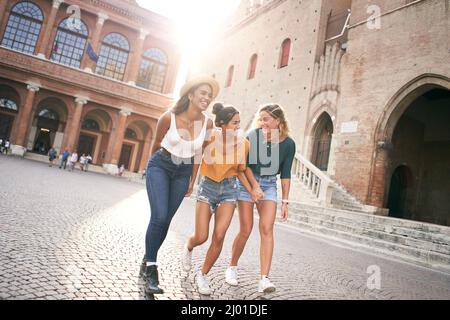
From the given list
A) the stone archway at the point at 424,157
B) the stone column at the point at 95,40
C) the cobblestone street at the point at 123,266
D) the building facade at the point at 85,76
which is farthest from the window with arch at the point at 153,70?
the cobblestone street at the point at 123,266

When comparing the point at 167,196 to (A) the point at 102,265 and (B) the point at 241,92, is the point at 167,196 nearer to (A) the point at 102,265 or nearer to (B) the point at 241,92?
(A) the point at 102,265

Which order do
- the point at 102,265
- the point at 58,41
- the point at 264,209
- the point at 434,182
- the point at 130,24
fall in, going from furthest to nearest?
1. the point at 130,24
2. the point at 58,41
3. the point at 434,182
4. the point at 264,209
5. the point at 102,265

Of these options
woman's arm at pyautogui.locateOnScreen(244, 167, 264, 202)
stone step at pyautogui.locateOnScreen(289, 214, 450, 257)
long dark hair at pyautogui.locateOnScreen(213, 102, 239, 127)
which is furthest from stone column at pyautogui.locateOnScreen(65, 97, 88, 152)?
woman's arm at pyautogui.locateOnScreen(244, 167, 264, 202)

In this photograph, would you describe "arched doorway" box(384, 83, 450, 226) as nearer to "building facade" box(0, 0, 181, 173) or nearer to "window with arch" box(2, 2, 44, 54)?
"building facade" box(0, 0, 181, 173)

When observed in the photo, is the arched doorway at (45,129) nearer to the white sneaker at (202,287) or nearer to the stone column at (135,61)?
the stone column at (135,61)

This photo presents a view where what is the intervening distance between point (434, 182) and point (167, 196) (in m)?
17.0

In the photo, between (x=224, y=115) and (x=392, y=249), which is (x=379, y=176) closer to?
(x=392, y=249)

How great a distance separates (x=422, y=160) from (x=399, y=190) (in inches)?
78.0

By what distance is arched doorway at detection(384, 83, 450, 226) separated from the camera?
1536 centimetres

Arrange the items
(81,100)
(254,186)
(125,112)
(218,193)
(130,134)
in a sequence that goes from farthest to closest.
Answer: (130,134), (125,112), (81,100), (254,186), (218,193)

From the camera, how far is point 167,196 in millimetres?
2664

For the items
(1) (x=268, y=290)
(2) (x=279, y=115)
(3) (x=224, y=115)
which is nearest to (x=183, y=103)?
(3) (x=224, y=115)

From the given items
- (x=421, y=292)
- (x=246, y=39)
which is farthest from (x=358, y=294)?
(x=246, y=39)

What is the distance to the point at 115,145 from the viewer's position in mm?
25656
